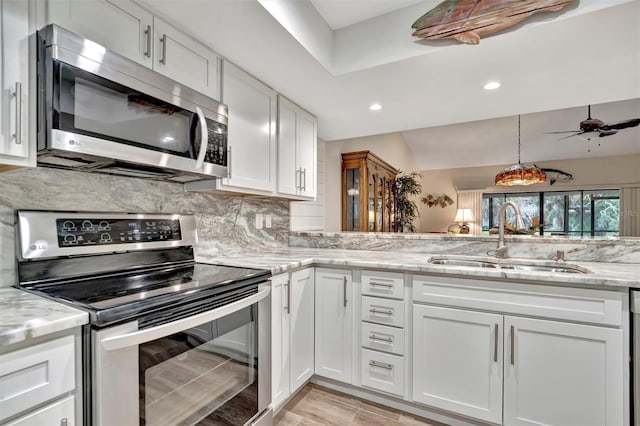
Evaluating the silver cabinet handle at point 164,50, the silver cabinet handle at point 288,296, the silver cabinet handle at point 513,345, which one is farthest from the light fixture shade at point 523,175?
the silver cabinet handle at point 164,50

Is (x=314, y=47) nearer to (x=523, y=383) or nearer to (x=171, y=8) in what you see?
(x=171, y=8)

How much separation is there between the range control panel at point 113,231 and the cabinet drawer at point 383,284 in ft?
3.75

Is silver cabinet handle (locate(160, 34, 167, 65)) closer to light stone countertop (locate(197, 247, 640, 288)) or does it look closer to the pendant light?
light stone countertop (locate(197, 247, 640, 288))

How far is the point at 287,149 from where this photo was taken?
2309 mm

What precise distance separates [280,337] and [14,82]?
1543mm

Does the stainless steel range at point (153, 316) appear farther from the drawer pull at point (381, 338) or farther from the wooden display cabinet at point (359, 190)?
the wooden display cabinet at point (359, 190)

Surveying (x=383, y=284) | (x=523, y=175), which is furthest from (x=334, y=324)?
(x=523, y=175)

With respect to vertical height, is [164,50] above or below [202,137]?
above

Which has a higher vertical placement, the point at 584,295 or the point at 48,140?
the point at 48,140

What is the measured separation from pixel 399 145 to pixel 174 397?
5.90m

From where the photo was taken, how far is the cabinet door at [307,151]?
2.48 metres

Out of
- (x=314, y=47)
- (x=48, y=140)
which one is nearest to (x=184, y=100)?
(x=48, y=140)

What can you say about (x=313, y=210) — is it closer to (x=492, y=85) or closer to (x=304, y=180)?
(x=304, y=180)

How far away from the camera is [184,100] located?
1.42 metres
